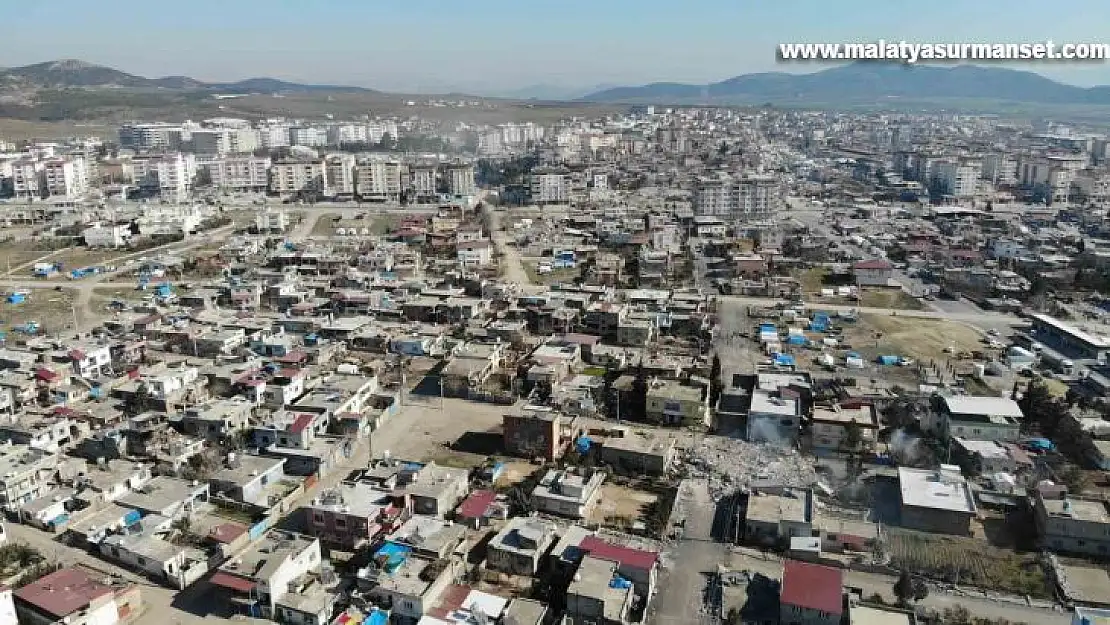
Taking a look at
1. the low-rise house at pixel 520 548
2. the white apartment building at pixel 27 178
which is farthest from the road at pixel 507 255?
the white apartment building at pixel 27 178

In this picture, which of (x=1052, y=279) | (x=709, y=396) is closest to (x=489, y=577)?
(x=709, y=396)

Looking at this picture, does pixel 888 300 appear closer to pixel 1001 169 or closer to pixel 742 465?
pixel 742 465

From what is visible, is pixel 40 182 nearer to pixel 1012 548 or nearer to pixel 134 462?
pixel 134 462

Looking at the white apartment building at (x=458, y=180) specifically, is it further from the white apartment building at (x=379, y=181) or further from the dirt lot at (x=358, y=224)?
the dirt lot at (x=358, y=224)

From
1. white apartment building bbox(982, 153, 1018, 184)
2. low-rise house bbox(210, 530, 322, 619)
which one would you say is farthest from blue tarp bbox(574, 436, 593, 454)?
white apartment building bbox(982, 153, 1018, 184)

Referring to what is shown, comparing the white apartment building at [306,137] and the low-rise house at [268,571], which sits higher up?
the white apartment building at [306,137]

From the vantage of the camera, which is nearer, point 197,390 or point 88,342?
point 197,390
